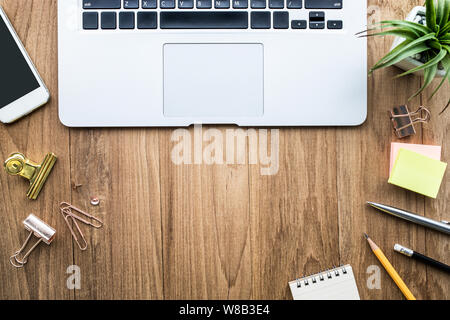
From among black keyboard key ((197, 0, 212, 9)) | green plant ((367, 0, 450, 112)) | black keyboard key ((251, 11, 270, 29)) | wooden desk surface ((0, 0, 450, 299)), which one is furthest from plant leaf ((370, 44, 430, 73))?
black keyboard key ((197, 0, 212, 9))

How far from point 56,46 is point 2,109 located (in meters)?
0.16

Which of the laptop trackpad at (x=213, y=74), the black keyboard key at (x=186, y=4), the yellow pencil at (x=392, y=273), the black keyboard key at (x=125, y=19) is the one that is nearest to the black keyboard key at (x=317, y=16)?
the laptop trackpad at (x=213, y=74)

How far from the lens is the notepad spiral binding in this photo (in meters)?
0.65

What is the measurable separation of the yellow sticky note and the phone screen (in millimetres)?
710

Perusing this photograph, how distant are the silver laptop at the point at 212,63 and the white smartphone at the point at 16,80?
6 cm

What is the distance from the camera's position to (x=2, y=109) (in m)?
0.64

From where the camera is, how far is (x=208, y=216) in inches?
26.0

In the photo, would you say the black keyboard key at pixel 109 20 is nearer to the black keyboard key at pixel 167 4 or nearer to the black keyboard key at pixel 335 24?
the black keyboard key at pixel 167 4

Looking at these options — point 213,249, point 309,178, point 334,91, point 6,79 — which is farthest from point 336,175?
point 6,79

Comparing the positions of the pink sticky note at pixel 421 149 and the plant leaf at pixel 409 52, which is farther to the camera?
the pink sticky note at pixel 421 149

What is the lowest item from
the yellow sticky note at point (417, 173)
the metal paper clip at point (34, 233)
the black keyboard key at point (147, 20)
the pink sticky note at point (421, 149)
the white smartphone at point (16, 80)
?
the metal paper clip at point (34, 233)

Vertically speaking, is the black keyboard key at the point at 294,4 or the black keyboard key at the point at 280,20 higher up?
the black keyboard key at the point at 294,4

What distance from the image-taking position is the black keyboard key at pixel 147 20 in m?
0.62

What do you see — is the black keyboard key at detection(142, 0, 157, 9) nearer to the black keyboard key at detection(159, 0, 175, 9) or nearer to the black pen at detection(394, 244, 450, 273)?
the black keyboard key at detection(159, 0, 175, 9)
